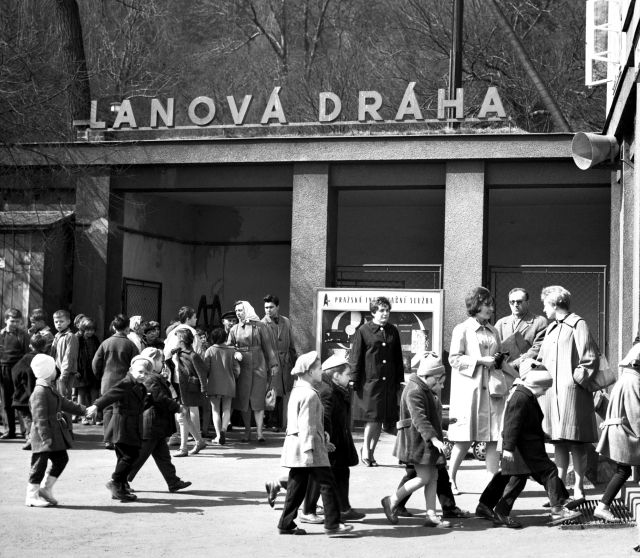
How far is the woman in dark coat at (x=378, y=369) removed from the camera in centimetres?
1330

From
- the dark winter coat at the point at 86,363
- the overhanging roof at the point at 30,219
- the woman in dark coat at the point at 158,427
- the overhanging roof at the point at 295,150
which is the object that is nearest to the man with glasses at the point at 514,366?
the woman in dark coat at the point at 158,427

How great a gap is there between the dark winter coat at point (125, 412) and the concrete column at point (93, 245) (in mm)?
9498

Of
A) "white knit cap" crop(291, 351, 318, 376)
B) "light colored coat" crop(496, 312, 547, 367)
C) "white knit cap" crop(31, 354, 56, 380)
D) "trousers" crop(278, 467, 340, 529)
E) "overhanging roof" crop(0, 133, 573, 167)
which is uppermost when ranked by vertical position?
"overhanging roof" crop(0, 133, 573, 167)

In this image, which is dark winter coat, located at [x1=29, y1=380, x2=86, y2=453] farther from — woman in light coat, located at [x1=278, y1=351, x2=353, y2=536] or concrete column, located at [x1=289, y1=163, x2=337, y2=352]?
concrete column, located at [x1=289, y1=163, x2=337, y2=352]

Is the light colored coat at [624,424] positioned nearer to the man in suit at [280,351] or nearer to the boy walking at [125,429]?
the boy walking at [125,429]

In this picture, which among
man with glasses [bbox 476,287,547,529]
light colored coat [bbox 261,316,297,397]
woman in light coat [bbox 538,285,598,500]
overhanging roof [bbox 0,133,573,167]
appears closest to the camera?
man with glasses [bbox 476,287,547,529]

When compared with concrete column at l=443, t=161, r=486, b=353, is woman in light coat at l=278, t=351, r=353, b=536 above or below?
below

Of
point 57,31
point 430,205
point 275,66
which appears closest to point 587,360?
point 430,205

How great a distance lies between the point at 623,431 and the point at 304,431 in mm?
2599

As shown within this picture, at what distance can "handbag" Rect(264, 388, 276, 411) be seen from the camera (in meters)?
15.9

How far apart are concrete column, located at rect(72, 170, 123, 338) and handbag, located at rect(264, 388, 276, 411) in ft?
17.6

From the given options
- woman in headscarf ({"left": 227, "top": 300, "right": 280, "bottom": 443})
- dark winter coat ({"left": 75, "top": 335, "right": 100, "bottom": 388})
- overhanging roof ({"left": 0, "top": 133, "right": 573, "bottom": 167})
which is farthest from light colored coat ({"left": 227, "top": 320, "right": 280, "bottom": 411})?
overhanging roof ({"left": 0, "top": 133, "right": 573, "bottom": 167})

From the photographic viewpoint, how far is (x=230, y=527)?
981cm

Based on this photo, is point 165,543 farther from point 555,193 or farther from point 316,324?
point 555,193
